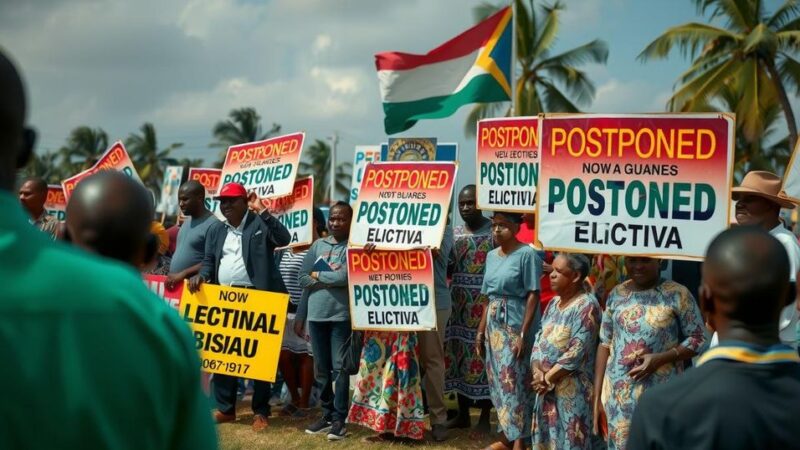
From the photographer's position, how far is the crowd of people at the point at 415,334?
1304mm

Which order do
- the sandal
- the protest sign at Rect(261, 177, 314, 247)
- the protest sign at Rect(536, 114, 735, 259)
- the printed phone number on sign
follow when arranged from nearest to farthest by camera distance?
the protest sign at Rect(536, 114, 735, 259), the printed phone number on sign, the protest sign at Rect(261, 177, 314, 247), the sandal

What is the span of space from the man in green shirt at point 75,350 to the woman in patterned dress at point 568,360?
17.7 feet

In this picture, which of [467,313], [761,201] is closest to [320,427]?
[467,313]

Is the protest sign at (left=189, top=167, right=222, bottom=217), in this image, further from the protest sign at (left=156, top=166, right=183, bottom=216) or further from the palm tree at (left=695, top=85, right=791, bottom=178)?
the palm tree at (left=695, top=85, right=791, bottom=178)

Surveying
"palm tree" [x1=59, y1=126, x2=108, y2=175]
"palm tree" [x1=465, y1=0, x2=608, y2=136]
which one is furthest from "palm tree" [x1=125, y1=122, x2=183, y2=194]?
"palm tree" [x1=465, y1=0, x2=608, y2=136]

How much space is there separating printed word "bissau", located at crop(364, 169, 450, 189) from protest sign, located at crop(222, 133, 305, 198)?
1.22 metres

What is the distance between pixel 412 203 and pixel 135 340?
7.02m

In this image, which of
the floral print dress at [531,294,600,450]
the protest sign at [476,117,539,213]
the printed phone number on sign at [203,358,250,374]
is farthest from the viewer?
the printed phone number on sign at [203,358,250,374]

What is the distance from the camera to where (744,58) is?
90.0ft

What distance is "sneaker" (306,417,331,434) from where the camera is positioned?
8555 millimetres

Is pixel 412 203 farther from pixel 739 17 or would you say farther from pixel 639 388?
pixel 739 17

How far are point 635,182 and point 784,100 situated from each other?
23.1m

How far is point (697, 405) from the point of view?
2.29 m

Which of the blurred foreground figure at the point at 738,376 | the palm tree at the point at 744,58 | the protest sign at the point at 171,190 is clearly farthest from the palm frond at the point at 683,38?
the blurred foreground figure at the point at 738,376
